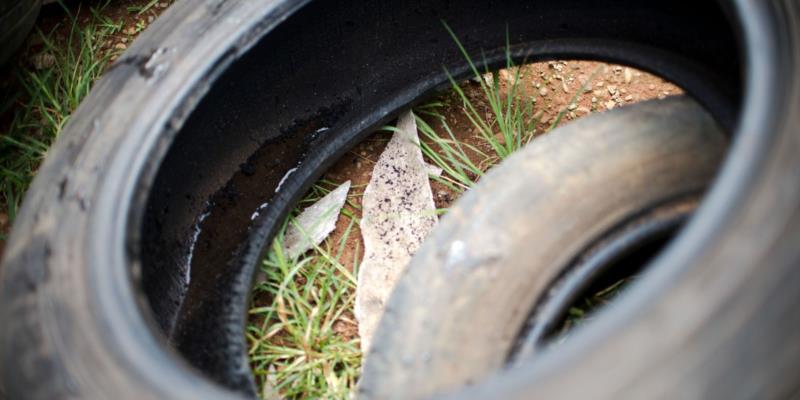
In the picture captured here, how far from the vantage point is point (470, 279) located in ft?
4.28

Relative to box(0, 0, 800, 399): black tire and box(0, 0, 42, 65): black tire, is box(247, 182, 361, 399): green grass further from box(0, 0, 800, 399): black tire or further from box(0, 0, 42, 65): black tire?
box(0, 0, 42, 65): black tire

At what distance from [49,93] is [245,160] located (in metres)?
0.89

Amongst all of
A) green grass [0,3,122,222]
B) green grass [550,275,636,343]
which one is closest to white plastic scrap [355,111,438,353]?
green grass [550,275,636,343]

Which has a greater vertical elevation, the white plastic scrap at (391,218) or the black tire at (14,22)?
the black tire at (14,22)

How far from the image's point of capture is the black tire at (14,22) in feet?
6.75

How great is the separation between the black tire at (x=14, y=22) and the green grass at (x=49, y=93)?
16cm

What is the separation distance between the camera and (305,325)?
178 cm

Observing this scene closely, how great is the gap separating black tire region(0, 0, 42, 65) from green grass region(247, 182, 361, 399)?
3.06 feet

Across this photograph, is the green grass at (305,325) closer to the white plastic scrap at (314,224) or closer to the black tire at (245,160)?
the white plastic scrap at (314,224)

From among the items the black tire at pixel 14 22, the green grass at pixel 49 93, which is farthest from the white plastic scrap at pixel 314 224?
the black tire at pixel 14 22

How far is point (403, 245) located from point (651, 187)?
2.30ft

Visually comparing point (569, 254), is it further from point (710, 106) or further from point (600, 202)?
point (710, 106)

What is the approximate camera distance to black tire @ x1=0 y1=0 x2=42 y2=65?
2.06 metres

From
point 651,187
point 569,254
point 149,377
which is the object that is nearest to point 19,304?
point 149,377
